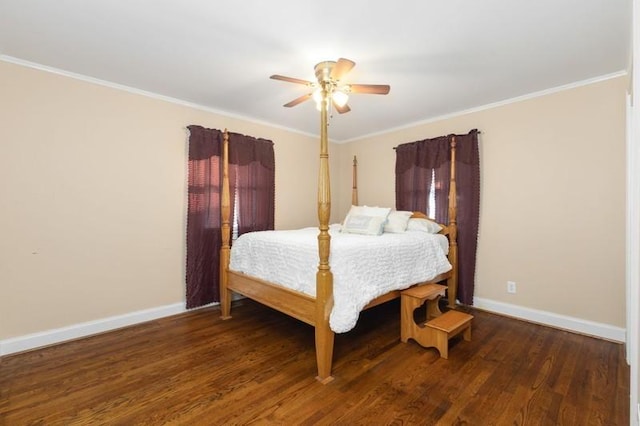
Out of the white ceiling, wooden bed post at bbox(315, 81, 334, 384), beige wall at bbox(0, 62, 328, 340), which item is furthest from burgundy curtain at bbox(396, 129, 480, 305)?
beige wall at bbox(0, 62, 328, 340)

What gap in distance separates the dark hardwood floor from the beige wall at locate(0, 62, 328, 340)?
0.40m

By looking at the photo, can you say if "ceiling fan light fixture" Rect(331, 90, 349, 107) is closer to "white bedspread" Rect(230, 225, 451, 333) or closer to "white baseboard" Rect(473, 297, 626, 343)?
"white bedspread" Rect(230, 225, 451, 333)

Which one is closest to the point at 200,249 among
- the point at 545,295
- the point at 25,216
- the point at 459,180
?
the point at 25,216

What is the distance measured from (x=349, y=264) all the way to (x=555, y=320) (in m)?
2.30

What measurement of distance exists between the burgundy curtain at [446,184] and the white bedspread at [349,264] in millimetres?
394

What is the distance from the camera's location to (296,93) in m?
3.03

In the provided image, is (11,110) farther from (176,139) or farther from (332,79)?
(332,79)

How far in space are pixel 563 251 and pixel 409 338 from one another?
5.75 feet

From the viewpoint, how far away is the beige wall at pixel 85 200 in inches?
94.3

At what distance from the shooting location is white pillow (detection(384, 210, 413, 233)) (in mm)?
3455

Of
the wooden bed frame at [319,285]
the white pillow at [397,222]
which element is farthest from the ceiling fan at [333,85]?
the white pillow at [397,222]

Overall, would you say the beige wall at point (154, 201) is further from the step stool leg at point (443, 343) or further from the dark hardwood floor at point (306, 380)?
the step stool leg at point (443, 343)

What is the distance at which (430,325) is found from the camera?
2.43 meters

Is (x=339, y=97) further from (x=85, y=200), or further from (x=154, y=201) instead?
(x=85, y=200)
